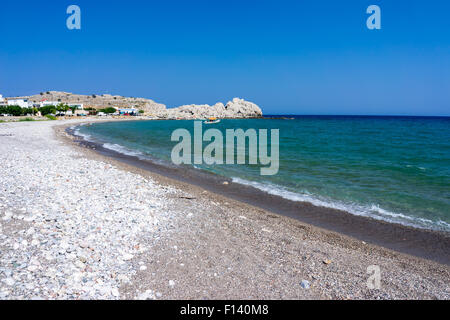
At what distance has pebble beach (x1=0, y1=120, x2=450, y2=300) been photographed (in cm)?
487

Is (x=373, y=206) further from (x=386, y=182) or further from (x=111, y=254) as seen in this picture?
(x=111, y=254)

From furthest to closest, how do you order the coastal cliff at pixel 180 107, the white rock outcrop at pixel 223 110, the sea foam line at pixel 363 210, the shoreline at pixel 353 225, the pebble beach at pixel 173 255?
the coastal cliff at pixel 180 107 → the white rock outcrop at pixel 223 110 → the sea foam line at pixel 363 210 → the shoreline at pixel 353 225 → the pebble beach at pixel 173 255

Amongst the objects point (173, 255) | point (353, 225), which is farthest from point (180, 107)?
point (173, 255)

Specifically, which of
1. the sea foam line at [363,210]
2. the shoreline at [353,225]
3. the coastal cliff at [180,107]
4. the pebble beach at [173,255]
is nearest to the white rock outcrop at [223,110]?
the coastal cliff at [180,107]

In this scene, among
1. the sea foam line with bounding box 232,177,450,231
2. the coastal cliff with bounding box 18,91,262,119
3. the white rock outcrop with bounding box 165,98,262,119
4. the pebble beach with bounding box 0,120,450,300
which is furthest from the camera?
the coastal cliff with bounding box 18,91,262,119

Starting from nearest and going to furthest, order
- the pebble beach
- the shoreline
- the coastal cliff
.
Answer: the pebble beach → the shoreline → the coastal cliff

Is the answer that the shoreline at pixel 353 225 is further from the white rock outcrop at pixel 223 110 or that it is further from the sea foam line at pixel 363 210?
the white rock outcrop at pixel 223 110

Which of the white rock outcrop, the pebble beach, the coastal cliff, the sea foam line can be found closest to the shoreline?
the sea foam line

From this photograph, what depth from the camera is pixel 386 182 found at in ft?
50.2

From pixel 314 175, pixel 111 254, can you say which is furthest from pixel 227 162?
pixel 111 254

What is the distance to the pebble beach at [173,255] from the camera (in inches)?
192

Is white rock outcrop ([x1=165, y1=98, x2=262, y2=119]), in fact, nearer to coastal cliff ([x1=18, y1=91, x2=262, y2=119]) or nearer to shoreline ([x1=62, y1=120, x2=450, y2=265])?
coastal cliff ([x1=18, y1=91, x2=262, y2=119])

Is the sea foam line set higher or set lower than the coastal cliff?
lower
